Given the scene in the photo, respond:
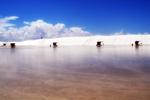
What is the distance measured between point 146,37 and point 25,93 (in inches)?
4299

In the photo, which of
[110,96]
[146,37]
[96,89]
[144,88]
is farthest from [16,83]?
[146,37]

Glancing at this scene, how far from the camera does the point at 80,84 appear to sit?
929cm

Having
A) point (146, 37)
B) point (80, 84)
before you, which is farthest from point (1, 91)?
point (146, 37)

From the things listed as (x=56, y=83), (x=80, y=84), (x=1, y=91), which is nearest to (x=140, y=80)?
(x=80, y=84)

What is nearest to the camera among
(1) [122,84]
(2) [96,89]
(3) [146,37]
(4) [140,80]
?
(2) [96,89]

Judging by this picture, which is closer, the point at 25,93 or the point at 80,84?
the point at 25,93

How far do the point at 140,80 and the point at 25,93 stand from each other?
14.6 ft

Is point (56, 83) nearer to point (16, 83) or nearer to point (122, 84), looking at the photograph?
point (16, 83)

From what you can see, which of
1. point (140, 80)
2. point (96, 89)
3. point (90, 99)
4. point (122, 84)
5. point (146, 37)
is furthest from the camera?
point (146, 37)

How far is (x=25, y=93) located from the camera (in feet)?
25.7

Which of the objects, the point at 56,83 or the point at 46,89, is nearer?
the point at 46,89

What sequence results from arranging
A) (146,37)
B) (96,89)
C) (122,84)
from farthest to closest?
(146,37) → (122,84) → (96,89)

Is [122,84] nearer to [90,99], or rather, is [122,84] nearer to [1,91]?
[90,99]

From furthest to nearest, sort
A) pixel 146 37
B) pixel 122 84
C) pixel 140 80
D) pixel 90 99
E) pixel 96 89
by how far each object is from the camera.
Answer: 1. pixel 146 37
2. pixel 140 80
3. pixel 122 84
4. pixel 96 89
5. pixel 90 99
